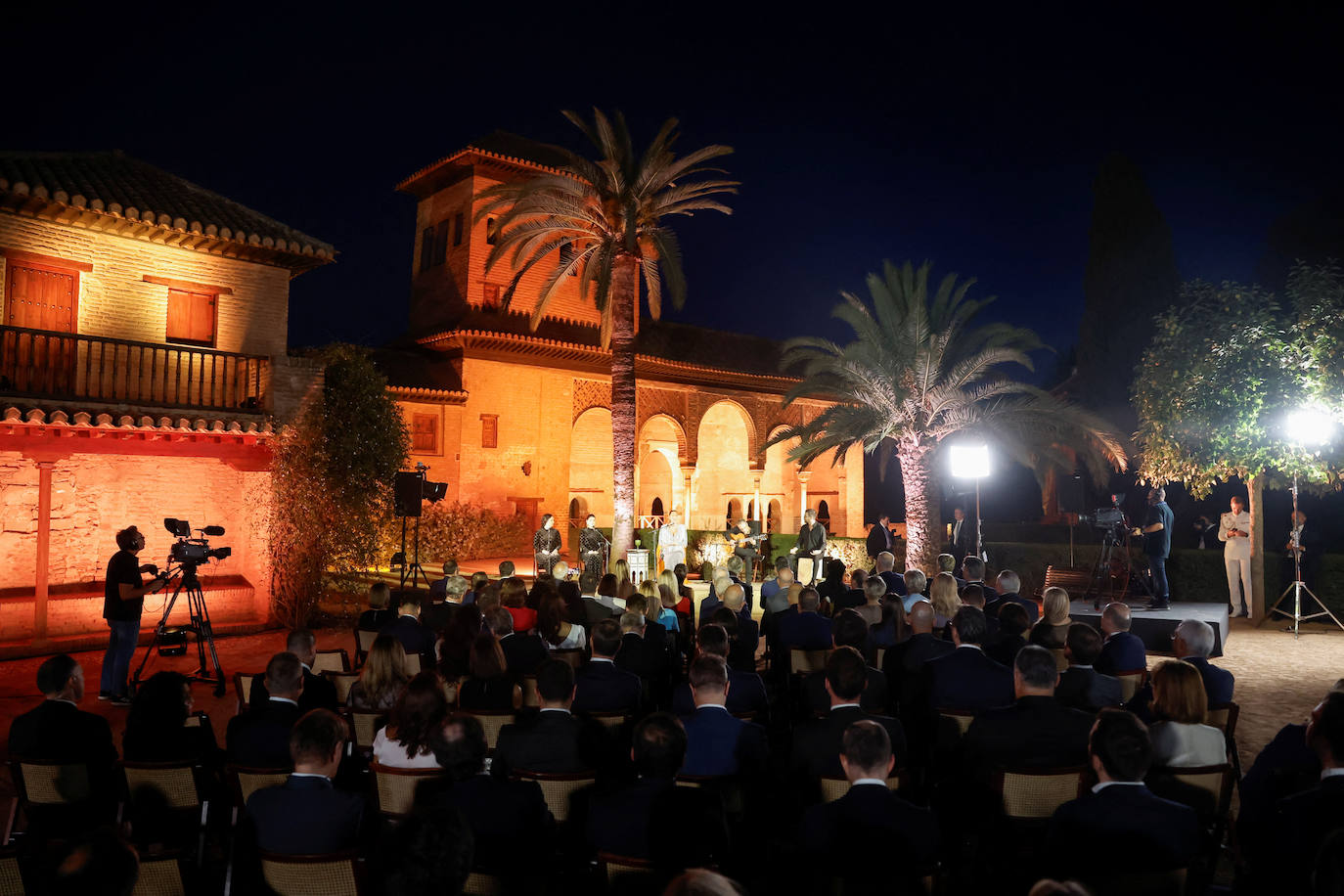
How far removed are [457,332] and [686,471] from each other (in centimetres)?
838

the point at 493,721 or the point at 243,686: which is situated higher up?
the point at 493,721

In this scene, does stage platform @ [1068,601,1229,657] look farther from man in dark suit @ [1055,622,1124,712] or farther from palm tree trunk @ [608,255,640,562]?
palm tree trunk @ [608,255,640,562]

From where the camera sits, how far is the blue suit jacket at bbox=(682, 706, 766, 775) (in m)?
4.28

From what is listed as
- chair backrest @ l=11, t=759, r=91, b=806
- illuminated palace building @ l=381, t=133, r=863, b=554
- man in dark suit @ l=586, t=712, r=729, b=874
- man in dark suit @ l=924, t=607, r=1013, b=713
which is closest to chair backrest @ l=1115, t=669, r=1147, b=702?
man in dark suit @ l=924, t=607, r=1013, b=713

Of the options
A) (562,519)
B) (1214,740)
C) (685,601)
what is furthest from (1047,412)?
(1214,740)

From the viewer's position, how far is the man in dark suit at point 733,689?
5.55 meters

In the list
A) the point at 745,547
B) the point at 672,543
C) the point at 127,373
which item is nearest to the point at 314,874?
the point at 127,373

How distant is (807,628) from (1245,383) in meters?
10.3

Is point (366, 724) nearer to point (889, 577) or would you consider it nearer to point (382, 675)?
point (382, 675)

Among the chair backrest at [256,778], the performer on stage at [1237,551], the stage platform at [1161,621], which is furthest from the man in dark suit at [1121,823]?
the performer on stage at [1237,551]

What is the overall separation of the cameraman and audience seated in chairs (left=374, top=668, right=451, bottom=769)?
6.15 meters

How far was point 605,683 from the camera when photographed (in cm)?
534

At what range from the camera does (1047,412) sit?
17.0 metres

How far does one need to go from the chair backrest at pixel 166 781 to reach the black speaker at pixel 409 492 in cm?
969
